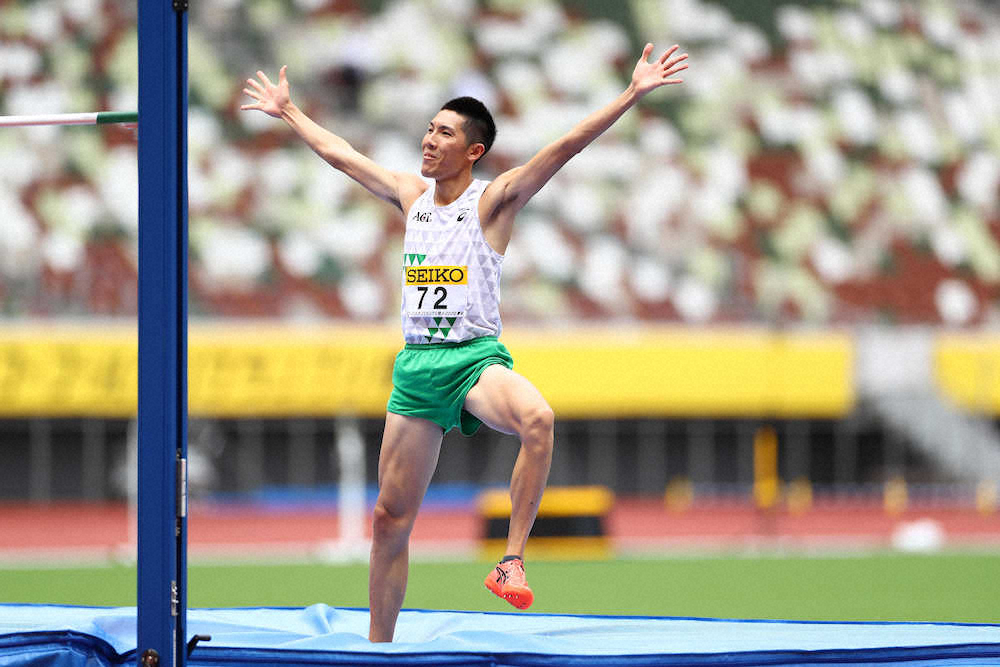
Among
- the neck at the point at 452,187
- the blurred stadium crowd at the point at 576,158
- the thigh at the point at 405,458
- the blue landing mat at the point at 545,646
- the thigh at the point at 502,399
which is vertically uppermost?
the blurred stadium crowd at the point at 576,158

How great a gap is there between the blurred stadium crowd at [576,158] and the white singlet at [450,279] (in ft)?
38.7

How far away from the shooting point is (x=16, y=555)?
496 inches

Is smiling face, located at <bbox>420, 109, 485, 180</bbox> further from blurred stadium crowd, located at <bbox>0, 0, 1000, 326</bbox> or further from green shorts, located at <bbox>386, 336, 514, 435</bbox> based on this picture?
blurred stadium crowd, located at <bbox>0, 0, 1000, 326</bbox>

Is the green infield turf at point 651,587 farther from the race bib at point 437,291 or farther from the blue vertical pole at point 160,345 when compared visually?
the blue vertical pole at point 160,345

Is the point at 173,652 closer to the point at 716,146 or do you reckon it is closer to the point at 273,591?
the point at 273,591

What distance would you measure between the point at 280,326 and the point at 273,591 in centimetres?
600

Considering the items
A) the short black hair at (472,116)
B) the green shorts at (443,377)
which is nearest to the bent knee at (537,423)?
the green shorts at (443,377)

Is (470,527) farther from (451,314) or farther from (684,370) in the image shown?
(451,314)

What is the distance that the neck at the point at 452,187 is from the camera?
400 centimetres

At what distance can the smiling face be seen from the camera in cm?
392

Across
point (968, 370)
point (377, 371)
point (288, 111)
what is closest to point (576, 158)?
point (377, 371)

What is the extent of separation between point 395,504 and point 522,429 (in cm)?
56

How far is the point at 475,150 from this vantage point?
4.00 m

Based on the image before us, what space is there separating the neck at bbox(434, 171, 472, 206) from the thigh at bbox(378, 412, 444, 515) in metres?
0.72
